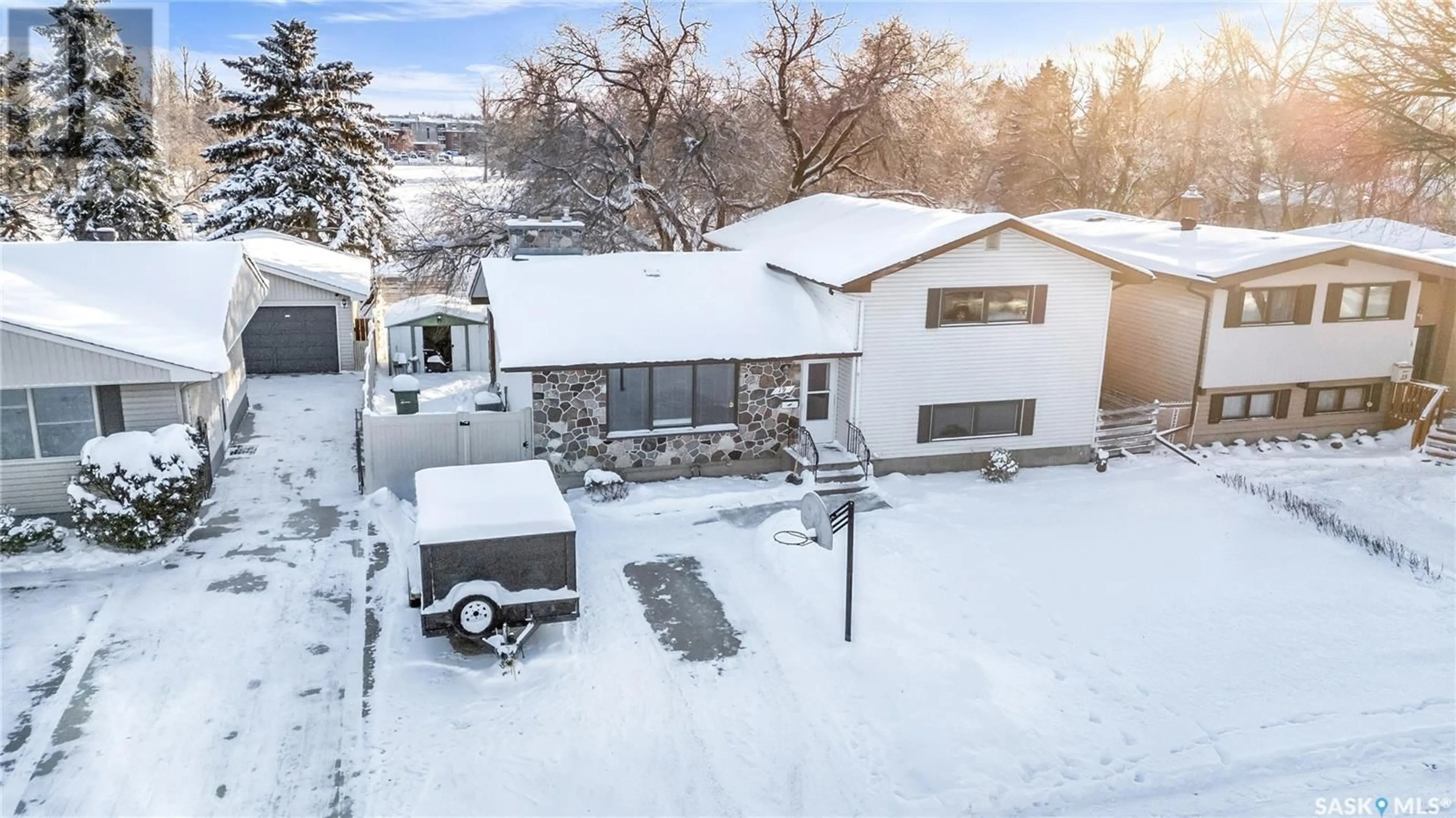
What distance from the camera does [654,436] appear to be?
1759 cm

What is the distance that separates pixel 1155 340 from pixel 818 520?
14224mm

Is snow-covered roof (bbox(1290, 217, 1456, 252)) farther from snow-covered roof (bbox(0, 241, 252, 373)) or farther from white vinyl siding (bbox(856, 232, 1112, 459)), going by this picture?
snow-covered roof (bbox(0, 241, 252, 373))

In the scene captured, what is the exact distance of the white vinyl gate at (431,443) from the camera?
648 inches

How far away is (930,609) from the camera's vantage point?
42.6 feet

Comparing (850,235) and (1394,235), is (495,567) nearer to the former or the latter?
(850,235)

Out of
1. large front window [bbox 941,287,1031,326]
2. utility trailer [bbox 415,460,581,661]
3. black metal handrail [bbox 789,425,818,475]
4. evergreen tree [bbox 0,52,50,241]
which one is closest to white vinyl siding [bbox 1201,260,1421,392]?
large front window [bbox 941,287,1031,326]

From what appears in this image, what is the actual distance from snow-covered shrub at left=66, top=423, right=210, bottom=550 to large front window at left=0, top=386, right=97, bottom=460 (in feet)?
2.24

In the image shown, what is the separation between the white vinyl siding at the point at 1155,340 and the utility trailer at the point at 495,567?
15.7 meters

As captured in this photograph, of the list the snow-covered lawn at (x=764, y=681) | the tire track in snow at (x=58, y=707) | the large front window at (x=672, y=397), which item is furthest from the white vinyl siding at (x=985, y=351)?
the tire track in snow at (x=58, y=707)

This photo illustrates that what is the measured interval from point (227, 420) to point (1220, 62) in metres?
48.9

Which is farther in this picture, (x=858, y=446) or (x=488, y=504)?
(x=858, y=446)

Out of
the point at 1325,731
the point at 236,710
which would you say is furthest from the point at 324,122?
the point at 1325,731

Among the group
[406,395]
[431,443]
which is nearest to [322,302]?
[406,395]

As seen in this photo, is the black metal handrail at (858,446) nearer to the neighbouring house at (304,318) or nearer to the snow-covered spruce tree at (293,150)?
the neighbouring house at (304,318)
